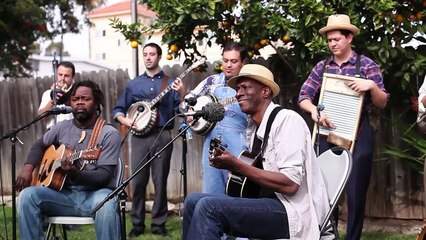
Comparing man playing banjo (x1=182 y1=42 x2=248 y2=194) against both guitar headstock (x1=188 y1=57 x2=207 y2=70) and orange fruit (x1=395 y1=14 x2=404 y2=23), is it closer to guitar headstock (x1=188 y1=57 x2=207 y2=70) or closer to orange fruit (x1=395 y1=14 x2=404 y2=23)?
guitar headstock (x1=188 y1=57 x2=207 y2=70)

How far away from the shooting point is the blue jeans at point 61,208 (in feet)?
17.7

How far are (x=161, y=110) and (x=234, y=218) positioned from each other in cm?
357

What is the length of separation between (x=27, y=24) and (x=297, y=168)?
447 inches

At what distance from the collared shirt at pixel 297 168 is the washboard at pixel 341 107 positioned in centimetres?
143

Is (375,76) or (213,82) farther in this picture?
(213,82)

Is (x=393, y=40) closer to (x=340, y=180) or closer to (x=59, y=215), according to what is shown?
(x=340, y=180)

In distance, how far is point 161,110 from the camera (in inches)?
299

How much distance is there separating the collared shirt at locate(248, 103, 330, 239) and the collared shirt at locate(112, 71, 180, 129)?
11.1 feet

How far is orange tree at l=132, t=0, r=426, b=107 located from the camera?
21.6ft

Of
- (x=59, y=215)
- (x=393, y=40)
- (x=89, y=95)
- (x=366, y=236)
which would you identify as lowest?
(x=366, y=236)

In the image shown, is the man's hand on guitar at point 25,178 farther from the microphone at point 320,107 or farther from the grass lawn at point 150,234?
the microphone at point 320,107

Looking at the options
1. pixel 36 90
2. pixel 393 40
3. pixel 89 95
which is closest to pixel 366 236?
pixel 393 40

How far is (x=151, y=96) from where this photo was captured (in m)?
7.66

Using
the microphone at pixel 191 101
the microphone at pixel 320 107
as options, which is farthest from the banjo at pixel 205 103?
the microphone at pixel 320 107
